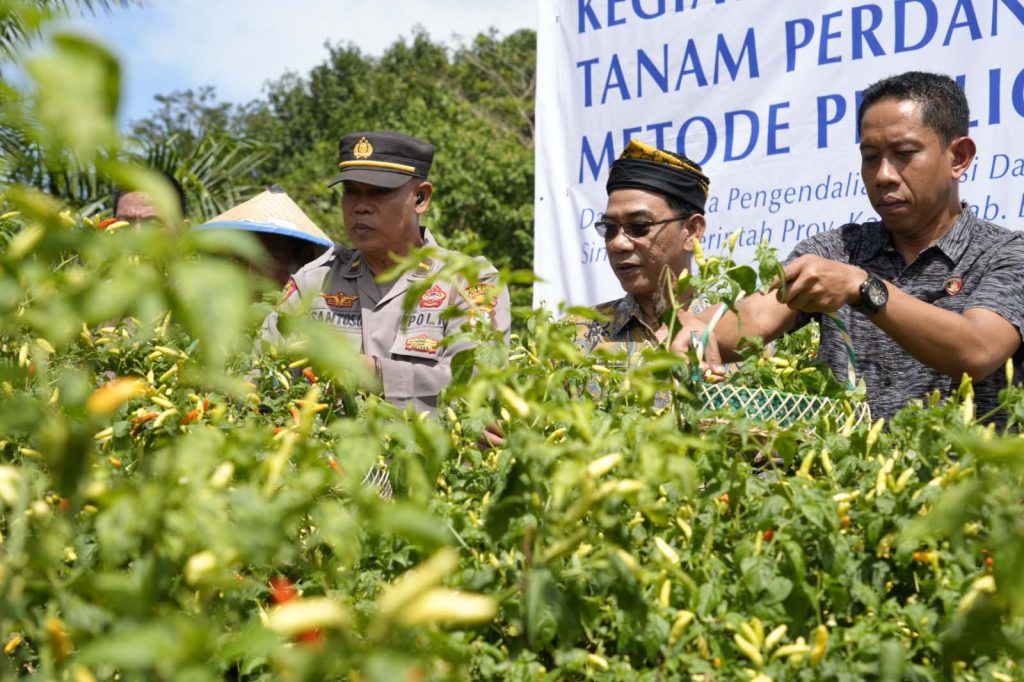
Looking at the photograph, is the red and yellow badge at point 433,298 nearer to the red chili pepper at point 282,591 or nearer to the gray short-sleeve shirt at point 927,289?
the gray short-sleeve shirt at point 927,289

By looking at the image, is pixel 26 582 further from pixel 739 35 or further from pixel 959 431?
pixel 739 35

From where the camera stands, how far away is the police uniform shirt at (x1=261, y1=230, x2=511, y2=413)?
299 cm

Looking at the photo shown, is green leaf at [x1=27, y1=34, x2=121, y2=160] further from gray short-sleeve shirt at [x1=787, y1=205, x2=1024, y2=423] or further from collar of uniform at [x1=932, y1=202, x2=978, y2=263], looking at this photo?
collar of uniform at [x1=932, y1=202, x2=978, y2=263]

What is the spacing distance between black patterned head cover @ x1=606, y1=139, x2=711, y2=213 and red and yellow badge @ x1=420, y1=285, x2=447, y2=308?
24.7 inches

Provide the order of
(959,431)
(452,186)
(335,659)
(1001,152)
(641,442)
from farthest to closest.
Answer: (452,186)
(1001,152)
(959,431)
(641,442)
(335,659)

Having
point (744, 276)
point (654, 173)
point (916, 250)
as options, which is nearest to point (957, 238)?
point (916, 250)

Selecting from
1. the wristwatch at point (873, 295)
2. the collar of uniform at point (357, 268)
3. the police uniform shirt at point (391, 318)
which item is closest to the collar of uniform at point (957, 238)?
the wristwatch at point (873, 295)

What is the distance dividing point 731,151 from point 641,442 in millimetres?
3180

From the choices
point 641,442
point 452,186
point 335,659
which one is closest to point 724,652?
point 641,442

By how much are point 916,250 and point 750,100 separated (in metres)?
1.68

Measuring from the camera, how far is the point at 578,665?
50.9 inches

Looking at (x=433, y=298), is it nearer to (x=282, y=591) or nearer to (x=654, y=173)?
(x=654, y=173)

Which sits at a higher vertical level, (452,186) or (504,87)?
(504,87)

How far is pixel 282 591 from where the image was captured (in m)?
1.28
